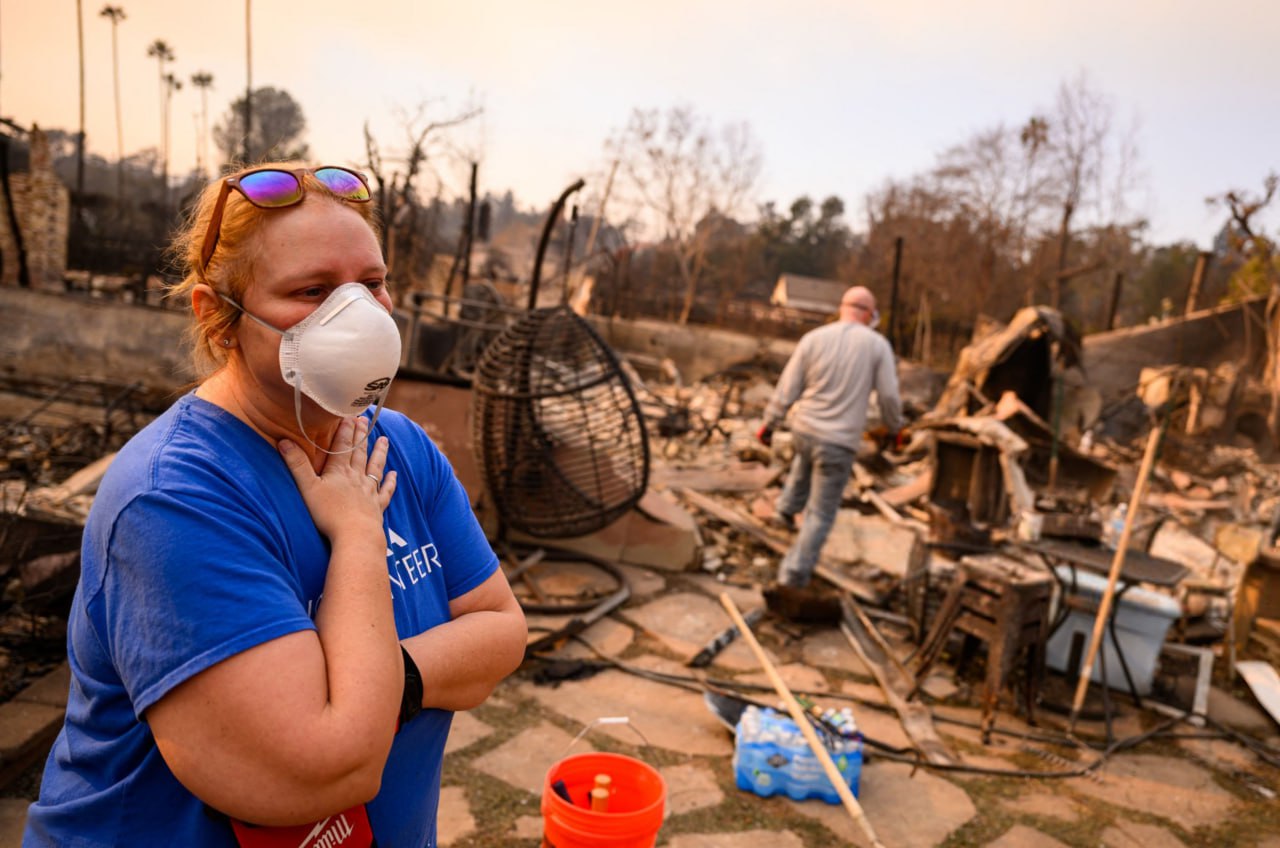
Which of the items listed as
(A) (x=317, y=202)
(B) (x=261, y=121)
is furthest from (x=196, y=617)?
(B) (x=261, y=121)

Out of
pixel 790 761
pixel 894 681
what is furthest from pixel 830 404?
pixel 790 761

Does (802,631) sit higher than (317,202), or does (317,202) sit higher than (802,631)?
(317,202)

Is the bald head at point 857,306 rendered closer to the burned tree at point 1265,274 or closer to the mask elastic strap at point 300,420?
the mask elastic strap at point 300,420

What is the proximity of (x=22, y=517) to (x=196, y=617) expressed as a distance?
148 inches

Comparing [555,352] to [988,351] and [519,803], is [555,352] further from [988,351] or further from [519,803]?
[988,351]

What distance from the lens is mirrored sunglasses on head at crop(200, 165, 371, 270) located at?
129 centimetres

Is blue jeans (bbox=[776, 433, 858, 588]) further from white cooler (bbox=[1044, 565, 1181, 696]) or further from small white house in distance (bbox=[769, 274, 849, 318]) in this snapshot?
small white house in distance (bbox=[769, 274, 849, 318])

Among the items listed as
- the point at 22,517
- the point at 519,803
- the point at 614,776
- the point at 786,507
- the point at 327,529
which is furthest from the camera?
the point at 786,507

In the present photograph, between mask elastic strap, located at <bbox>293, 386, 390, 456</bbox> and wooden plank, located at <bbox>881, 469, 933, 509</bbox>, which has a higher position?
mask elastic strap, located at <bbox>293, 386, 390, 456</bbox>

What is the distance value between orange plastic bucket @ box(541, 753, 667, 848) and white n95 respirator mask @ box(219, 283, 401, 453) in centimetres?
153

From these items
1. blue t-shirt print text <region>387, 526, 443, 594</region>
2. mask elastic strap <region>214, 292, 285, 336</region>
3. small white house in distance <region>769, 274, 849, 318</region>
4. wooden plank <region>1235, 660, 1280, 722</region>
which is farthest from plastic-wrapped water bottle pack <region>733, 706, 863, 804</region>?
small white house in distance <region>769, 274, 849, 318</region>

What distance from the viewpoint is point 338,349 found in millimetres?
1335

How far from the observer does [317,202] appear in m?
1.33

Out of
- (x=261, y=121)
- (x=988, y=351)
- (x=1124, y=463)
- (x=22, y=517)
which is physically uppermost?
(x=261, y=121)
